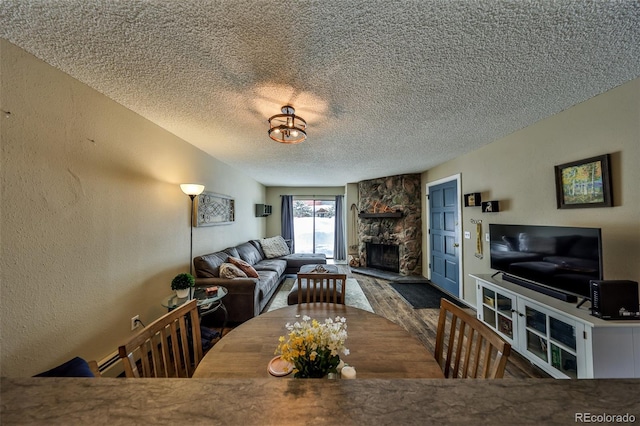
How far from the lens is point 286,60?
1364 millimetres

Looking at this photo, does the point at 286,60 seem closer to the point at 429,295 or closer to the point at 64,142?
the point at 64,142

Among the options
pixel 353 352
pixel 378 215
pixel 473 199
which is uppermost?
pixel 473 199

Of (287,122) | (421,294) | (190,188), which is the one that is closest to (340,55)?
(287,122)

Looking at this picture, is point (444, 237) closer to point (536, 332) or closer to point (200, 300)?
point (536, 332)

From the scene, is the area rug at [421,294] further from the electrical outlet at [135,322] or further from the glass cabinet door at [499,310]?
the electrical outlet at [135,322]

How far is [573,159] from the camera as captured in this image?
6.58ft

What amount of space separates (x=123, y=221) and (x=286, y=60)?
6.44 ft

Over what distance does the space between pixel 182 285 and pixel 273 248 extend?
298 centimetres

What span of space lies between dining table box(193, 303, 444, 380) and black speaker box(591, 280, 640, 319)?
4.65ft

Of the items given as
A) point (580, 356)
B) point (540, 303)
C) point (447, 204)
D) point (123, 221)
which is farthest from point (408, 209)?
point (123, 221)

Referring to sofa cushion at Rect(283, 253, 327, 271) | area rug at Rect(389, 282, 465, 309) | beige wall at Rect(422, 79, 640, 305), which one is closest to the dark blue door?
area rug at Rect(389, 282, 465, 309)

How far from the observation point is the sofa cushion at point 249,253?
163 inches

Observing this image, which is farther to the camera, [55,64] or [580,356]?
[580,356]

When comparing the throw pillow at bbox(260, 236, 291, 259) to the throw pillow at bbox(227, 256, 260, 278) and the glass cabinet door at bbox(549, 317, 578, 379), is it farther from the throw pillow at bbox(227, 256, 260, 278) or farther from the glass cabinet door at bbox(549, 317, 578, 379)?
the glass cabinet door at bbox(549, 317, 578, 379)
